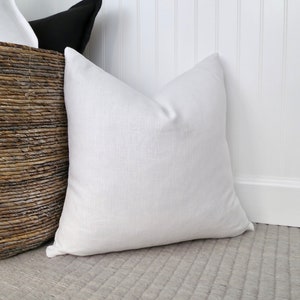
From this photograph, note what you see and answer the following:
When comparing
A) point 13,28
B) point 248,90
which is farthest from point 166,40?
point 13,28

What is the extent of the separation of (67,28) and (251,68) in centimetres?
55

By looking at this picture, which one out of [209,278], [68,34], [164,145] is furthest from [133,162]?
[68,34]

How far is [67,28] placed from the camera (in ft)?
3.36

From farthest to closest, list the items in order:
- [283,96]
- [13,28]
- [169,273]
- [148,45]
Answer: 1. [148,45]
2. [283,96]
3. [13,28]
4. [169,273]

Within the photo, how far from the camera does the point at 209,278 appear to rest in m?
0.72

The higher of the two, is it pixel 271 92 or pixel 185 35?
pixel 185 35

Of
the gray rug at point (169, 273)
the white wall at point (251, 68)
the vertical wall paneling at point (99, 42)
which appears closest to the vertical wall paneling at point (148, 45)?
the white wall at point (251, 68)

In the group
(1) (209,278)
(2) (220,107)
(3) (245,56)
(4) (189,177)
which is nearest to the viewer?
(1) (209,278)

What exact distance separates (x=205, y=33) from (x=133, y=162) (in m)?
0.52

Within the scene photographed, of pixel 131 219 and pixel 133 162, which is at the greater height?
pixel 133 162

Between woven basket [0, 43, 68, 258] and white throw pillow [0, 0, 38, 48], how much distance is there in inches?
3.2

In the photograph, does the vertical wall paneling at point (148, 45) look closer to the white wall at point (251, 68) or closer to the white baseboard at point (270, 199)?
the white wall at point (251, 68)

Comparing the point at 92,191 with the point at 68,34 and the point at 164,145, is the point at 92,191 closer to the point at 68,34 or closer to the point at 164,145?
the point at 164,145

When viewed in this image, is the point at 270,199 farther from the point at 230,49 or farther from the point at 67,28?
the point at 67,28
